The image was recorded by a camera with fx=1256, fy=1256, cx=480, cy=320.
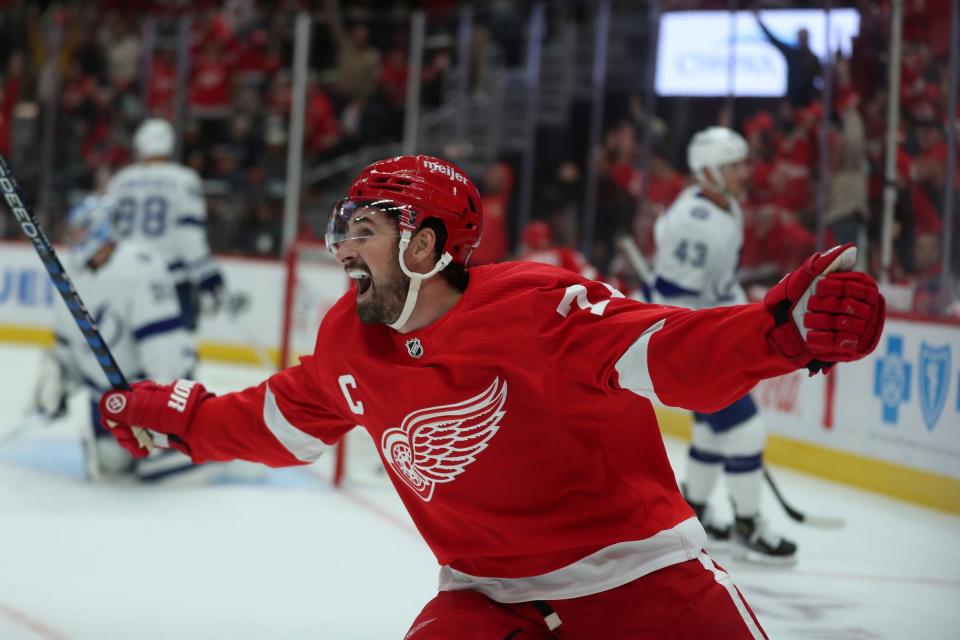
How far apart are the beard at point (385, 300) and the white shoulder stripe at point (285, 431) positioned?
0.40 m

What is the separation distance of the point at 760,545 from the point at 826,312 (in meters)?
2.83

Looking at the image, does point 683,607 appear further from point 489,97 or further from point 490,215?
point 489,97

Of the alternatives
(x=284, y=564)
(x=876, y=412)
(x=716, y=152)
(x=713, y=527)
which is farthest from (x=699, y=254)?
(x=284, y=564)

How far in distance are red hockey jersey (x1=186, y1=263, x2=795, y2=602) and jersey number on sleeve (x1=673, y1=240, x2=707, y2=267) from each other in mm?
2210

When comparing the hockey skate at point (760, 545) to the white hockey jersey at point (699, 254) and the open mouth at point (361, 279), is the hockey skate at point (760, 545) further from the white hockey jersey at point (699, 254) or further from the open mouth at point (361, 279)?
the open mouth at point (361, 279)

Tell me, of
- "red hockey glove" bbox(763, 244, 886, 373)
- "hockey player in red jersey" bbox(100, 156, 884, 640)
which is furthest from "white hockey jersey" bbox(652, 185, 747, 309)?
"red hockey glove" bbox(763, 244, 886, 373)

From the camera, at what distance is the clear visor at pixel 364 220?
207 centimetres

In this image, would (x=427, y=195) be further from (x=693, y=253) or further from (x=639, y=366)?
(x=693, y=253)

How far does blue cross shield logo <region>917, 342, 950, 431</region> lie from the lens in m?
4.97

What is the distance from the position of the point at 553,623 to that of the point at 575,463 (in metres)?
0.30

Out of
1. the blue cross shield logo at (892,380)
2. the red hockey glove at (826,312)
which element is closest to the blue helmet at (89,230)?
the blue cross shield logo at (892,380)

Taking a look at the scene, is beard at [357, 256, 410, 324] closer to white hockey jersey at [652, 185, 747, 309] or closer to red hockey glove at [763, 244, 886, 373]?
red hockey glove at [763, 244, 886, 373]

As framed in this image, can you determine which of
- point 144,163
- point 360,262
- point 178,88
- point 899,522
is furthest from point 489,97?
point 360,262

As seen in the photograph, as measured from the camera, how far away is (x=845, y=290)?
1558 mm
